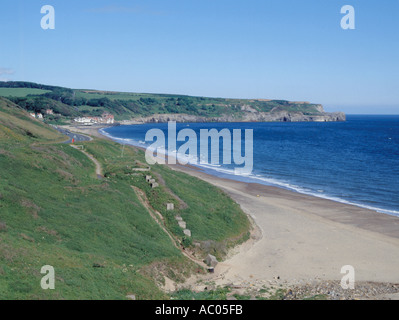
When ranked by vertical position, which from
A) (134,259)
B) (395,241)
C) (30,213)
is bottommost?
(395,241)

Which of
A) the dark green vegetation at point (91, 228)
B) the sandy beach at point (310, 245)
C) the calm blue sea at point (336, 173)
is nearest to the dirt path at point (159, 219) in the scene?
the dark green vegetation at point (91, 228)

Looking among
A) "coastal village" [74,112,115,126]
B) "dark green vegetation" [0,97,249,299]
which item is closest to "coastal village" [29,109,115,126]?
"coastal village" [74,112,115,126]

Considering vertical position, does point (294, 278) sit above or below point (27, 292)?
below

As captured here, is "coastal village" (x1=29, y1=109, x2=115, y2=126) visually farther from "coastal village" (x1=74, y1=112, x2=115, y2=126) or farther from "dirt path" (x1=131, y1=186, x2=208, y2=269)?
"dirt path" (x1=131, y1=186, x2=208, y2=269)

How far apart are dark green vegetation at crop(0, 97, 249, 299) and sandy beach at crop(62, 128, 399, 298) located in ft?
7.28

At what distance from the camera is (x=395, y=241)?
30828 millimetres

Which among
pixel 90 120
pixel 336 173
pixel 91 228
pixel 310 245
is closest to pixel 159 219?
pixel 91 228

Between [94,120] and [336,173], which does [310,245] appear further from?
[94,120]

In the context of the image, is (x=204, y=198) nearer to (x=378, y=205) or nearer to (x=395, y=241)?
(x=395, y=241)

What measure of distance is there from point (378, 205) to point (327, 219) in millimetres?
9478

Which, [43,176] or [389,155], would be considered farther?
[389,155]

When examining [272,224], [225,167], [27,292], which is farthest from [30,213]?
[225,167]

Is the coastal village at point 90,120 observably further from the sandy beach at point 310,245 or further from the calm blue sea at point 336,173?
the sandy beach at point 310,245

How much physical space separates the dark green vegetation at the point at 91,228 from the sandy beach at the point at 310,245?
7.28 ft
